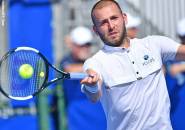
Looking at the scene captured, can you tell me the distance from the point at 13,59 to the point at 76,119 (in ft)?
7.98

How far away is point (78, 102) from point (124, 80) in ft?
9.49

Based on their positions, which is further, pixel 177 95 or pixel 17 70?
pixel 177 95

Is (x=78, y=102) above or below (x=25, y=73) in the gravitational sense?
below

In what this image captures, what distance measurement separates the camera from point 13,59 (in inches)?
249

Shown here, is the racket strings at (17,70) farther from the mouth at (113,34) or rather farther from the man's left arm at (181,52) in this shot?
the man's left arm at (181,52)

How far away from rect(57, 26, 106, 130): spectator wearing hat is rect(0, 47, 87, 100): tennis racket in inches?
76.0

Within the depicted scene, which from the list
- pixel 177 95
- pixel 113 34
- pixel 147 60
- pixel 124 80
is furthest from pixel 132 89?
pixel 177 95

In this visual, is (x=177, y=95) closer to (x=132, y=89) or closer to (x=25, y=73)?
(x=25, y=73)

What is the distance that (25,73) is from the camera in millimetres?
6449

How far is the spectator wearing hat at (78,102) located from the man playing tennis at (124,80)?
2.69 metres

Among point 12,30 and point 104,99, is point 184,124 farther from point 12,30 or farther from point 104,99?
point 12,30

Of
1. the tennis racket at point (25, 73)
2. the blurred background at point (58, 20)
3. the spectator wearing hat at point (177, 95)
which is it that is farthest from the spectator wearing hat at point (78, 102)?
the tennis racket at point (25, 73)

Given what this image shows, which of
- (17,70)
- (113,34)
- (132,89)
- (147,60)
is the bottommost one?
(132,89)

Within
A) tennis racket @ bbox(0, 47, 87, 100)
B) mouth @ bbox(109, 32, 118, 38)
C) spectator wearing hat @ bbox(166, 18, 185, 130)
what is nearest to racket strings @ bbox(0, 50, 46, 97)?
tennis racket @ bbox(0, 47, 87, 100)
